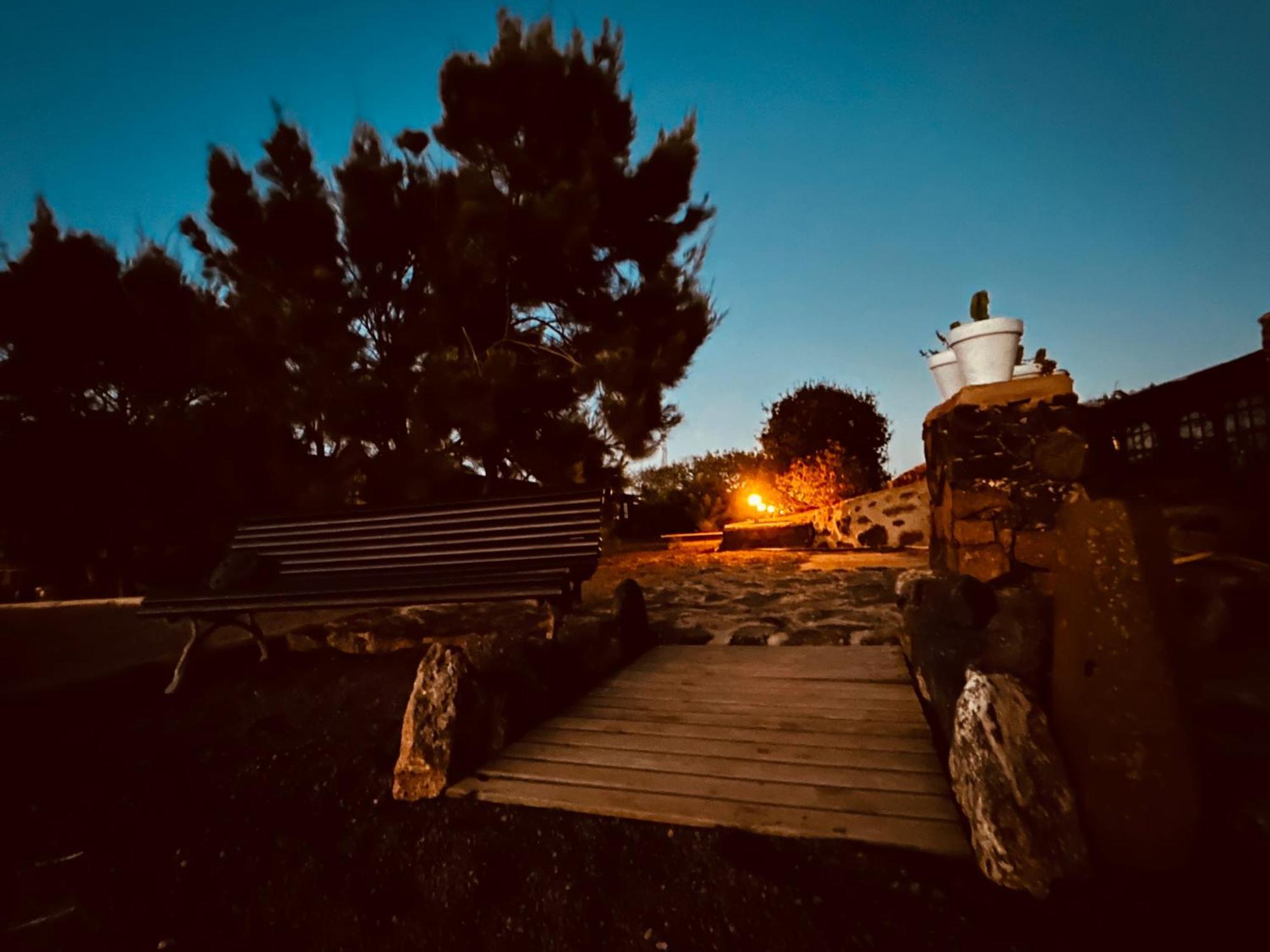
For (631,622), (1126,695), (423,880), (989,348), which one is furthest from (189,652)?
(989,348)

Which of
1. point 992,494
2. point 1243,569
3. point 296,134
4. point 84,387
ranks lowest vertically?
point 1243,569

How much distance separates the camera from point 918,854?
1.36m

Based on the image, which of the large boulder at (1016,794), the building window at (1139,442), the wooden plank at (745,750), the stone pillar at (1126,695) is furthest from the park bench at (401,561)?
the building window at (1139,442)

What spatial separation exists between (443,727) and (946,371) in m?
3.78

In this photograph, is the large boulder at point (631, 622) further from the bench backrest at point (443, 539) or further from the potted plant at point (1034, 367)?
the potted plant at point (1034, 367)

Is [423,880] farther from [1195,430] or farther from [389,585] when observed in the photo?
[1195,430]

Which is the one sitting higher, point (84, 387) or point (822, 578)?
point (84, 387)

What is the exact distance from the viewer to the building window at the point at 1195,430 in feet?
14.8

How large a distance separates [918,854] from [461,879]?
1.12 metres

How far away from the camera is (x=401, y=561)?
3.76m

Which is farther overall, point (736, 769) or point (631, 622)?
point (631, 622)

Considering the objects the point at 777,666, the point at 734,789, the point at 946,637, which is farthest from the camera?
the point at 777,666

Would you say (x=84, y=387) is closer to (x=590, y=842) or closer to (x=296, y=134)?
(x=296, y=134)

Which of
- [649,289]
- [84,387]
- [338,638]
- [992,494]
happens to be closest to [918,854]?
[992,494]
